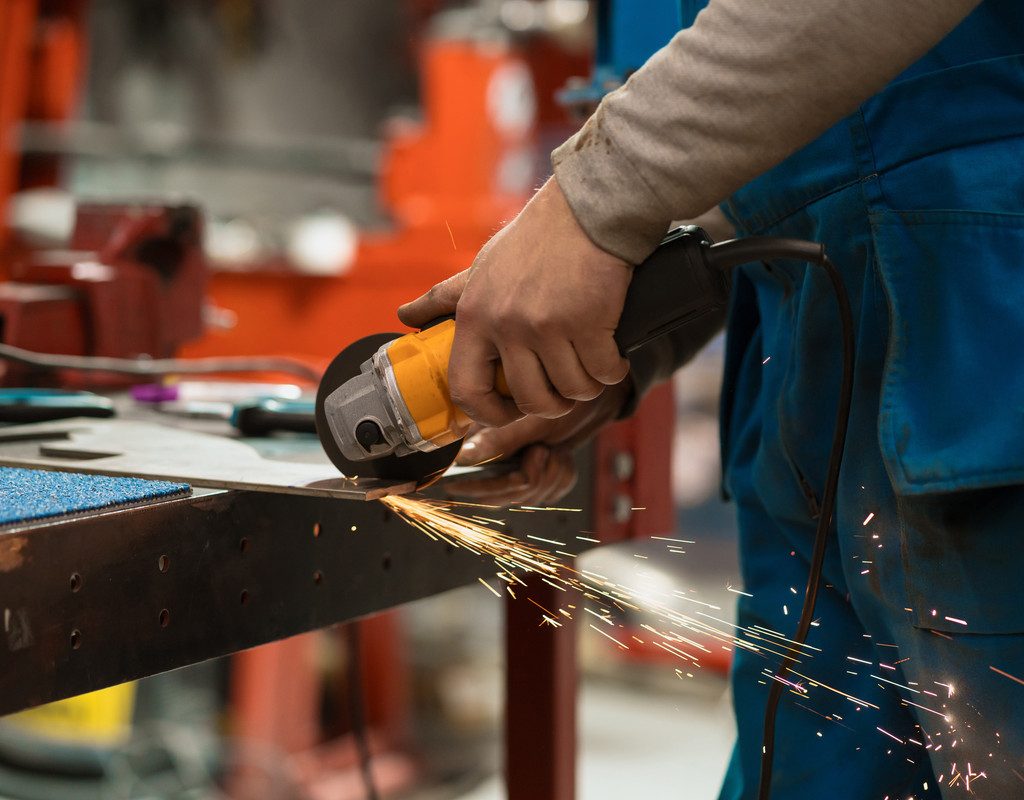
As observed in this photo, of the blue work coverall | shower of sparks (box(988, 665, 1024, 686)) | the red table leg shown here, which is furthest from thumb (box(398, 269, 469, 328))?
the red table leg

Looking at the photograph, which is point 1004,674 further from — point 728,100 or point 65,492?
point 65,492

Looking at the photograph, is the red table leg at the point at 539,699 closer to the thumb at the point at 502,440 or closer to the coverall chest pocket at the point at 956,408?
the thumb at the point at 502,440

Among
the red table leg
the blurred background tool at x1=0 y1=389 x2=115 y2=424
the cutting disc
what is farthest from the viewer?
the red table leg

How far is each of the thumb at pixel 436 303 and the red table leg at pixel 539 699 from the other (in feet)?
1.91

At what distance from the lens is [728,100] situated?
681mm

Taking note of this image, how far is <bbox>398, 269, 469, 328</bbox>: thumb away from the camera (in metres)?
0.84

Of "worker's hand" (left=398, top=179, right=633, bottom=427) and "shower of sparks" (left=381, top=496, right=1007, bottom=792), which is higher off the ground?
"worker's hand" (left=398, top=179, right=633, bottom=427)

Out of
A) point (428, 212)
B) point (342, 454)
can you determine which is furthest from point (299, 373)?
point (428, 212)

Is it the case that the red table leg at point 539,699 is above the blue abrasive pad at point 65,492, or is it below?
below

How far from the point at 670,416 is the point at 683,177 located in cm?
90

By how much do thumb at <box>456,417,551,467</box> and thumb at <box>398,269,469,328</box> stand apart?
225 millimetres

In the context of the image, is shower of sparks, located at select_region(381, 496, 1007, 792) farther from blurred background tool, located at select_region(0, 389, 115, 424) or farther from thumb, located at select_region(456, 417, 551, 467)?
blurred background tool, located at select_region(0, 389, 115, 424)

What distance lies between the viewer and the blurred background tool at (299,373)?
769 millimetres

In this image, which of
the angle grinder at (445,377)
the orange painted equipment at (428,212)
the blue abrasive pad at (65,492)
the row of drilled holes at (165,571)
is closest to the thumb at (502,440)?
the angle grinder at (445,377)
